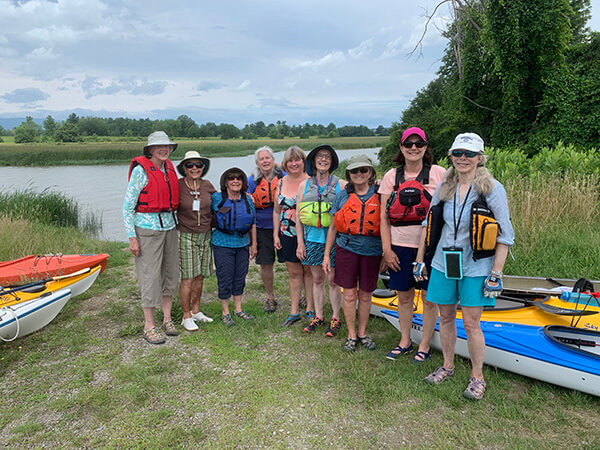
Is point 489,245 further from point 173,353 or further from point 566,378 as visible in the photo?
point 173,353

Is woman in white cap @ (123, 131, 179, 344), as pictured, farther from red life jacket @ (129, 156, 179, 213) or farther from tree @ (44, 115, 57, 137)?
tree @ (44, 115, 57, 137)

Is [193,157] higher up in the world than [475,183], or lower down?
higher up

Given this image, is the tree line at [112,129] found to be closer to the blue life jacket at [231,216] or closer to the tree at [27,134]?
the tree at [27,134]

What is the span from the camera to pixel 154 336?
4.25 meters

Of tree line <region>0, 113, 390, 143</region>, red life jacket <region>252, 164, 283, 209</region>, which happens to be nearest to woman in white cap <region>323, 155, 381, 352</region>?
red life jacket <region>252, 164, 283, 209</region>

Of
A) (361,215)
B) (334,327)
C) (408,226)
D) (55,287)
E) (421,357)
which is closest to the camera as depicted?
(408,226)

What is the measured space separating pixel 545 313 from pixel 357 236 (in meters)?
1.85

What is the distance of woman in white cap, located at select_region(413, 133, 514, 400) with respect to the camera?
108 inches

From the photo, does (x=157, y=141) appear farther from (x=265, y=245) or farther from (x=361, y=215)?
(x=361, y=215)

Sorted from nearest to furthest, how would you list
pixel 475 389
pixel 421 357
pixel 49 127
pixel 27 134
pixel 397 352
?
pixel 475 389 < pixel 421 357 < pixel 397 352 < pixel 27 134 < pixel 49 127

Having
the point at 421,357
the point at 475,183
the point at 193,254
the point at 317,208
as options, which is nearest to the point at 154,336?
the point at 193,254

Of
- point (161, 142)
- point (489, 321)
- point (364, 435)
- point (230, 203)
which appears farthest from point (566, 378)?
point (161, 142)

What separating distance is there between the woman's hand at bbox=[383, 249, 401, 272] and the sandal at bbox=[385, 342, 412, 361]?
34.1 inches

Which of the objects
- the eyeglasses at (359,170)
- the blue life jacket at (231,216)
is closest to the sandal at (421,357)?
the eyeglasses at (359,170)
